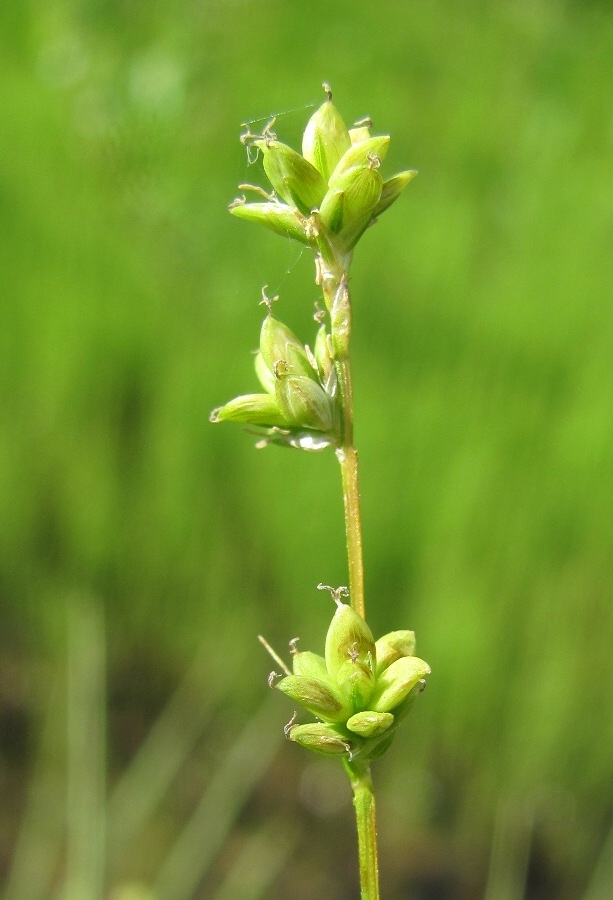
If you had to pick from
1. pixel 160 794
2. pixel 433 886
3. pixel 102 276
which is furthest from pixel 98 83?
pixel 433 886

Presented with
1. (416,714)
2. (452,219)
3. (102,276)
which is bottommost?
(416,714)

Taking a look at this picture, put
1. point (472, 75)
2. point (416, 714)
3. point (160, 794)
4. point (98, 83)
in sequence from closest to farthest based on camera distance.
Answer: point (160, 794) → point (416, 714) → point (98, 83) → point (472, 75)

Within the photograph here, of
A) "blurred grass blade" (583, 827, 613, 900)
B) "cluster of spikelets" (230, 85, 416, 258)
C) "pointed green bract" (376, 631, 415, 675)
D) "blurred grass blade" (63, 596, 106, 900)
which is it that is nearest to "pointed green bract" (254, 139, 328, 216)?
"cluster of spikelets" (230, 85, 416, 258)

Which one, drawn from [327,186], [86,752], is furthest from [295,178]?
[86,752]

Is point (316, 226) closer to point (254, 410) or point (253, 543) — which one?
point (254, 410)

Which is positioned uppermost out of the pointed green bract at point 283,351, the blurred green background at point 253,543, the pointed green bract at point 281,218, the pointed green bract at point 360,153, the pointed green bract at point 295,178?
the pointed green bract at point 360,153

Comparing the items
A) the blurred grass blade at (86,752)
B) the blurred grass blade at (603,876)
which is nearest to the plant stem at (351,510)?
the blurred grass blade at (86,752)

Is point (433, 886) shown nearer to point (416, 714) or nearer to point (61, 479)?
point (416, 714)

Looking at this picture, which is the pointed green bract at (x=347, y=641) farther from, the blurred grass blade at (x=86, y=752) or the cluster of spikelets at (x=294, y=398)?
the blurred grass blade at (x=86, y=752)
